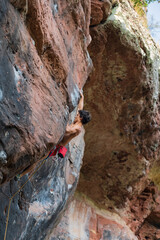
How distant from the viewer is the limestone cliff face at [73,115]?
178cm

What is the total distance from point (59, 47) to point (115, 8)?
311 cm

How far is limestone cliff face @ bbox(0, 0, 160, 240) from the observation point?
5.85 ft

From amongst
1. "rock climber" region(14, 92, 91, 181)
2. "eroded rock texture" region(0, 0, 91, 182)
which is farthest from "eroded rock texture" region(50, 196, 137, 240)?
"eroded rock texture" region(0, 0, 91, 182)

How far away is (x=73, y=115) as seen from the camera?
11.9 feet

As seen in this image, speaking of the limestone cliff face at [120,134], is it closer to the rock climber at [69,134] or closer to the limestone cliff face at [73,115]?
the limestone cliff face at [73,115]

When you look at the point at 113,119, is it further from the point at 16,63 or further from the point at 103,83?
the point at 16,63

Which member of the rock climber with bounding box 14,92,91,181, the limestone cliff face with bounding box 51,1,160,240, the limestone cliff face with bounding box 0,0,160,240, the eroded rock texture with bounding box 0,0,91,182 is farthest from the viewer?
the limestone cliff face with bounding box 51,1,160,240

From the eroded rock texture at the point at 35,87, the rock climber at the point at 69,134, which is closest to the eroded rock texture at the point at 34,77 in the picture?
the eroded rock texture at the point at 35,87

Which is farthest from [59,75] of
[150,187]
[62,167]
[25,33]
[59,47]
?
[150,187]

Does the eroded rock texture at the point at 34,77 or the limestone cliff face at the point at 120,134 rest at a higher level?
the eroded rock texture at the point at 34,77

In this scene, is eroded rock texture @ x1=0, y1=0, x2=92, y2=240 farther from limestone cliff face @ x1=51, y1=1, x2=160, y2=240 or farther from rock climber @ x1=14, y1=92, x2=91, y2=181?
limestone cliff face @ x1=51, y1=1, x2=160, y2=240

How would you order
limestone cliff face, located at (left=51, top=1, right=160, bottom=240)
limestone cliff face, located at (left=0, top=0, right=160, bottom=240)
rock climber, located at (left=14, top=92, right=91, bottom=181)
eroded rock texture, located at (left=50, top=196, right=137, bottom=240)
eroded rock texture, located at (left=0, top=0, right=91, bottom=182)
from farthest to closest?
eroded rock texture, located at (left=50, top=196, right=137, bottom=240)
limestone cliff face, located at (left=51, top=1, right=160, bottom=240)
rock climber, located at (left=14, top=92, right=91, bottom=181)
limestone cliff face, located at (left=0, top=0, right=160, bottom=240)
eroded rock texture, located at (left=0, top=0, right=91, bottom=182)

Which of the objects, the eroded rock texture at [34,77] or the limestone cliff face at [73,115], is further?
the limestone cliff face at [73,115]

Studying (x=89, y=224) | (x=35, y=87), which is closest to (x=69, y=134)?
(x=35, y=87)
